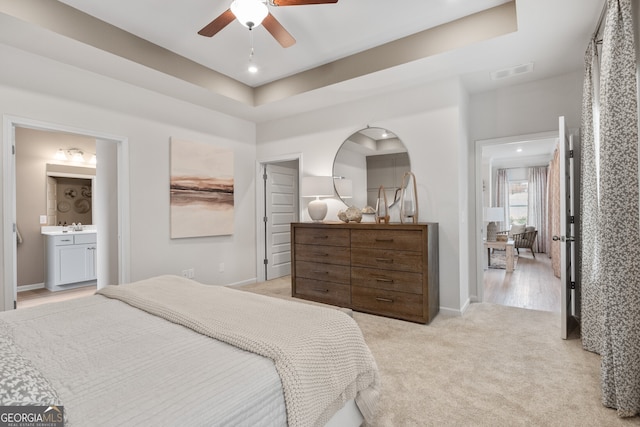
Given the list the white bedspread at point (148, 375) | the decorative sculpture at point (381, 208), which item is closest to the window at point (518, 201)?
the decorative sculpture at point (381, 208)

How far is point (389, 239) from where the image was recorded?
3275 millimetres

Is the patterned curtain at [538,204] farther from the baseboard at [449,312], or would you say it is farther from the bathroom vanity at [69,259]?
the bathroom vanity at [69,259]

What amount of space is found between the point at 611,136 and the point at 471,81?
2114 millimetres

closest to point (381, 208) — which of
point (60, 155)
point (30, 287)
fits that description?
point (60, 155)

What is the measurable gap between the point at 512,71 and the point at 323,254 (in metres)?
2.83

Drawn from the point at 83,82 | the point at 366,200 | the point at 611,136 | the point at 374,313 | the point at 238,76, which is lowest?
the point at 374,313

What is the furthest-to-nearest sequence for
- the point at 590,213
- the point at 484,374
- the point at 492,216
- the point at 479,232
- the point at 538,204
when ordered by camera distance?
the point at 538,204 < the point at 492,216 < the point at 479,232 < the point at 590,213 < the point at 484,374

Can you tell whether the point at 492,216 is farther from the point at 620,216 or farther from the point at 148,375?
the point at 148,375

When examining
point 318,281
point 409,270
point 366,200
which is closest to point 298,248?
point 318,281

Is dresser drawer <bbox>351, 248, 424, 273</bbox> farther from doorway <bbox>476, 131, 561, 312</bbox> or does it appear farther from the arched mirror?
doorway <bbox>476, 131, 561, 312</bbox>

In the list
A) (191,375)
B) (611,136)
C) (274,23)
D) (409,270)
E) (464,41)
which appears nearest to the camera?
(191,375)

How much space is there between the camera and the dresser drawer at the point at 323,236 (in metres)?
3.58

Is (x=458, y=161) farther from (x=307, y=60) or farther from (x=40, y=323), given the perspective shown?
(x=40, y=323)

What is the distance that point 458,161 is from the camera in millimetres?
3346
